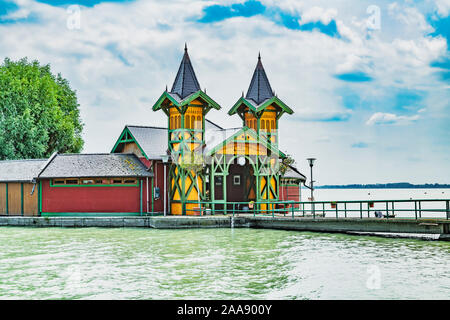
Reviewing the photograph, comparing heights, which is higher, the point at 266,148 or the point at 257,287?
the point at 266,148

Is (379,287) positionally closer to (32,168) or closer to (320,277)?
(320,277)

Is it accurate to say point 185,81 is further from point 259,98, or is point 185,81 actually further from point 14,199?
point 14,199

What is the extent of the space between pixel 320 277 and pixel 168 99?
808 inches

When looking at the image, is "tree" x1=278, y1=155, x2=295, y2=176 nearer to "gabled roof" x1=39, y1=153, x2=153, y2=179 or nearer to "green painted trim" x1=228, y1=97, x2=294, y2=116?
"green painted trim" x1=228, y1=97, x2=294, y2=116

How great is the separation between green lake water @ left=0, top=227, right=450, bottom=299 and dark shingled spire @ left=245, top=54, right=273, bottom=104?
1273 cm

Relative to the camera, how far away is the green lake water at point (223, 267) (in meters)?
12.5

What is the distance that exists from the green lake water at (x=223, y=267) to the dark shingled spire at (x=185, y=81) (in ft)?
36.5

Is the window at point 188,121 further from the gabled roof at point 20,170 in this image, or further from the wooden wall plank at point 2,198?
the wooden wall plank at point 2,198

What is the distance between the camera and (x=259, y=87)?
116ft

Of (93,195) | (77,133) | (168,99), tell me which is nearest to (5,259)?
(93,195)

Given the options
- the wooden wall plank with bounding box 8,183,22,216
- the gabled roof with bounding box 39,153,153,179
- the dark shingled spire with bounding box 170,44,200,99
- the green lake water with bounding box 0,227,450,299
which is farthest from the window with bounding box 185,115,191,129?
the wooden wall plank with bounding box 8,183,22,216

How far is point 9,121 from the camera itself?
42500mm

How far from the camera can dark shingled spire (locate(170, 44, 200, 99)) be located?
1286 inches

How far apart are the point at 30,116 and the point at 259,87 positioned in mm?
20344
